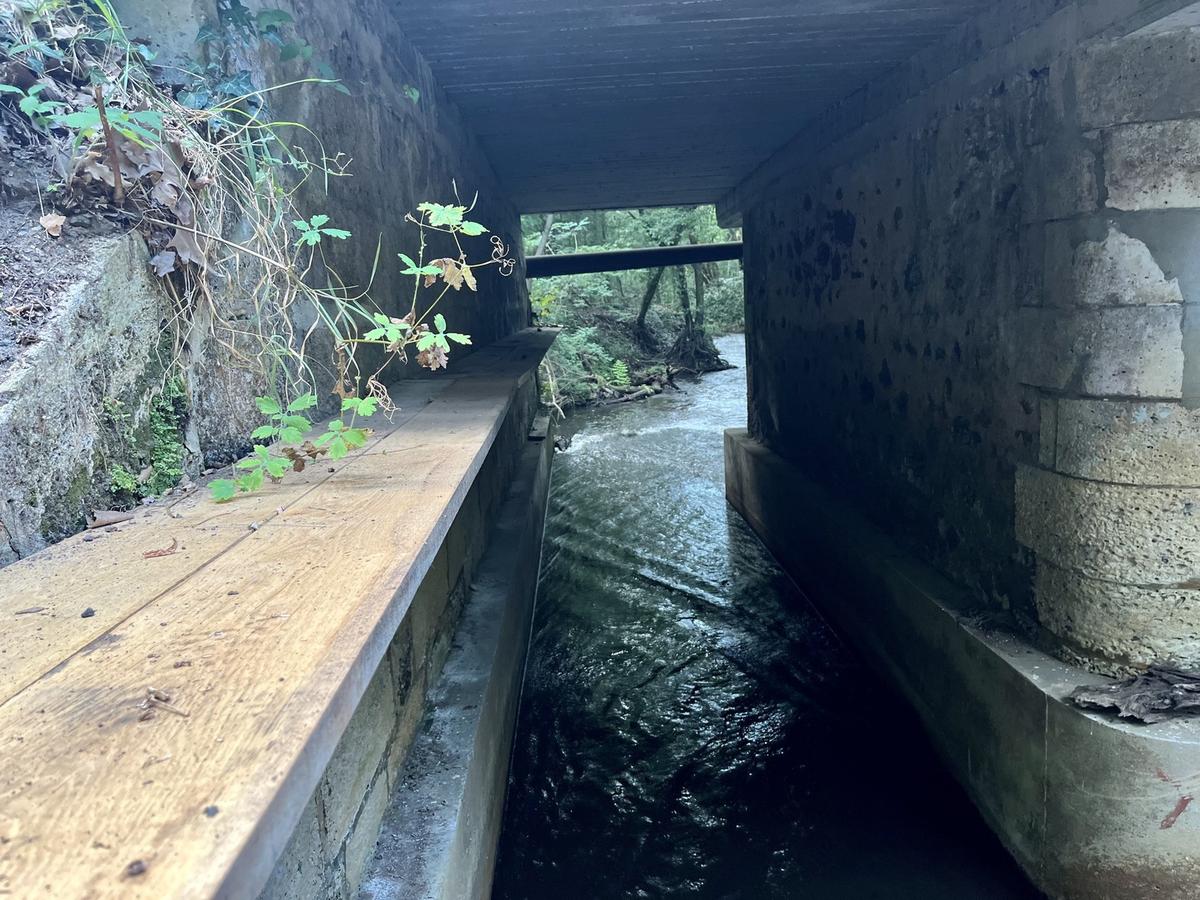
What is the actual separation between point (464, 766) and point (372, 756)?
506 millimetres

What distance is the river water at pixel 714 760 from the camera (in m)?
3.19

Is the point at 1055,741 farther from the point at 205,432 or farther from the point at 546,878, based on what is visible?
the point at 205,432

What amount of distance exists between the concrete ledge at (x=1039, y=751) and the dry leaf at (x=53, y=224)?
323 centimetres

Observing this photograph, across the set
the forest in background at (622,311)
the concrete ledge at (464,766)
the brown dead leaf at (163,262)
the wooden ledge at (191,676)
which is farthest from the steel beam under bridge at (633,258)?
the wooden ledge at (191,676)

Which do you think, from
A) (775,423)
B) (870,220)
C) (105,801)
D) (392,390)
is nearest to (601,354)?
(775,423)

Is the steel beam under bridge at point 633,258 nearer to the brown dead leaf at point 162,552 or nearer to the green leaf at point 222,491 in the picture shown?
the green leaf at point 222,491

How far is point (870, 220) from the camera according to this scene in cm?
462

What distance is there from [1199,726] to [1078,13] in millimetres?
2395

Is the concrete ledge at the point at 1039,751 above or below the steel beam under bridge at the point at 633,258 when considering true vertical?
below

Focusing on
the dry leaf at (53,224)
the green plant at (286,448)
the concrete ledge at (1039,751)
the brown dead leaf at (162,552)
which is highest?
the dry leaf at (53,224)

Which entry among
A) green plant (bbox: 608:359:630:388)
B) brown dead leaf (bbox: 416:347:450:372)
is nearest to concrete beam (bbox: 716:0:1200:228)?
brown dead leaf (bbox: 416:347:450:372)

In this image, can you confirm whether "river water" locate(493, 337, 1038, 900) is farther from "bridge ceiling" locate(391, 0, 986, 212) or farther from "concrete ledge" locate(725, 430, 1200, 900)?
"bridge ceiling" locate(391, 0, 986, 212)

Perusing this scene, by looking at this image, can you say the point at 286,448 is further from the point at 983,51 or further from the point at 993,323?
the point at 983,51

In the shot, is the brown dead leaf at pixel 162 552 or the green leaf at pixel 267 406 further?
the green leaf at pixel 267 406
